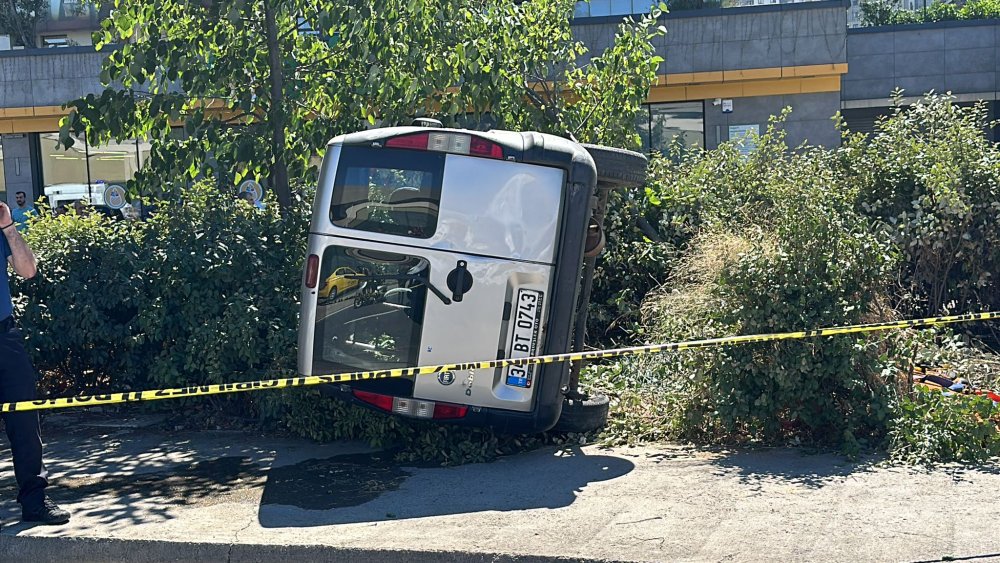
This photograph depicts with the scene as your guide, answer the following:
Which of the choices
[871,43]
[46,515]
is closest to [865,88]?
[871,43]

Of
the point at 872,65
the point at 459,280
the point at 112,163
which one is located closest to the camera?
the point at 459,280

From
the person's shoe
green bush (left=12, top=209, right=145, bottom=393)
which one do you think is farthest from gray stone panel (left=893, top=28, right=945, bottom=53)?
the person's shoe

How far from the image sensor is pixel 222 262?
8.45 meters

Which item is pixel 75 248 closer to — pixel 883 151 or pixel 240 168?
pixel 240 168

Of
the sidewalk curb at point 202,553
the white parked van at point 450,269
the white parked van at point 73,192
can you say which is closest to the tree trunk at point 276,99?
the white parked van at point 450,269

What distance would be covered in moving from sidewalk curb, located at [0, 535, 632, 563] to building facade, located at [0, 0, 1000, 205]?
13465mm

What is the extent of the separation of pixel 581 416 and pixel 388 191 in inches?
81.9

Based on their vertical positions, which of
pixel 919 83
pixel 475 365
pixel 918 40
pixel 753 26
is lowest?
pixel 475 365

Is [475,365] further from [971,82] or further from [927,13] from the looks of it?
[927,13]

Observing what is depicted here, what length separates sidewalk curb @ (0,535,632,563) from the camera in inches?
211

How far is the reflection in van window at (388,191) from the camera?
6.99 meters

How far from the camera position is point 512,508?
242 inches

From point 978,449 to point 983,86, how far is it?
1895 cm

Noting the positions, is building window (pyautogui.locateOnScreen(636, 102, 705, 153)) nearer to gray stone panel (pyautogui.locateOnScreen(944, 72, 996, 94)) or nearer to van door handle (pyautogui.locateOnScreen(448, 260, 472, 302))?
gray stone panel (pyautogui.locateOnScreen(944, 72, 996, 94))
